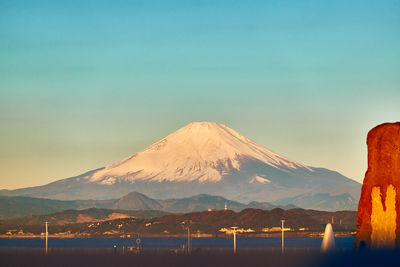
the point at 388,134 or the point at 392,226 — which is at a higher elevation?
the point at 388,134

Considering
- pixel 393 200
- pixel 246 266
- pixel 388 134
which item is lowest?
pixel 246 266

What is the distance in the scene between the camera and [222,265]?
194625 mm

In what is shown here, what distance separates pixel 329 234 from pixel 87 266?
163 feet

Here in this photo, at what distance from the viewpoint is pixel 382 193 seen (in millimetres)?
178500

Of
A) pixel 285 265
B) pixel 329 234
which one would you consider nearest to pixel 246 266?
pixel 285 265

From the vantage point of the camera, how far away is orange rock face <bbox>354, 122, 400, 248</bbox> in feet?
582

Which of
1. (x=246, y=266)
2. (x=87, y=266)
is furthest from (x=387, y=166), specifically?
(x=87, y=266)

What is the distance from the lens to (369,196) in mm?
179625

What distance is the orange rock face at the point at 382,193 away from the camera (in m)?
177

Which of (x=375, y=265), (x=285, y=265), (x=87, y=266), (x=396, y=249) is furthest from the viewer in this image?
(x=87, y=266)

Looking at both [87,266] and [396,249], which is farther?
[87,266]

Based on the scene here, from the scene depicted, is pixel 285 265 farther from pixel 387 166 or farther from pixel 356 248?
pixel 387 166

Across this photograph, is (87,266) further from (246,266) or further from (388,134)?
(388,134)

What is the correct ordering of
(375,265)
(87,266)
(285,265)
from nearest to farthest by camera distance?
(375,265), (285,265), (87,266)
